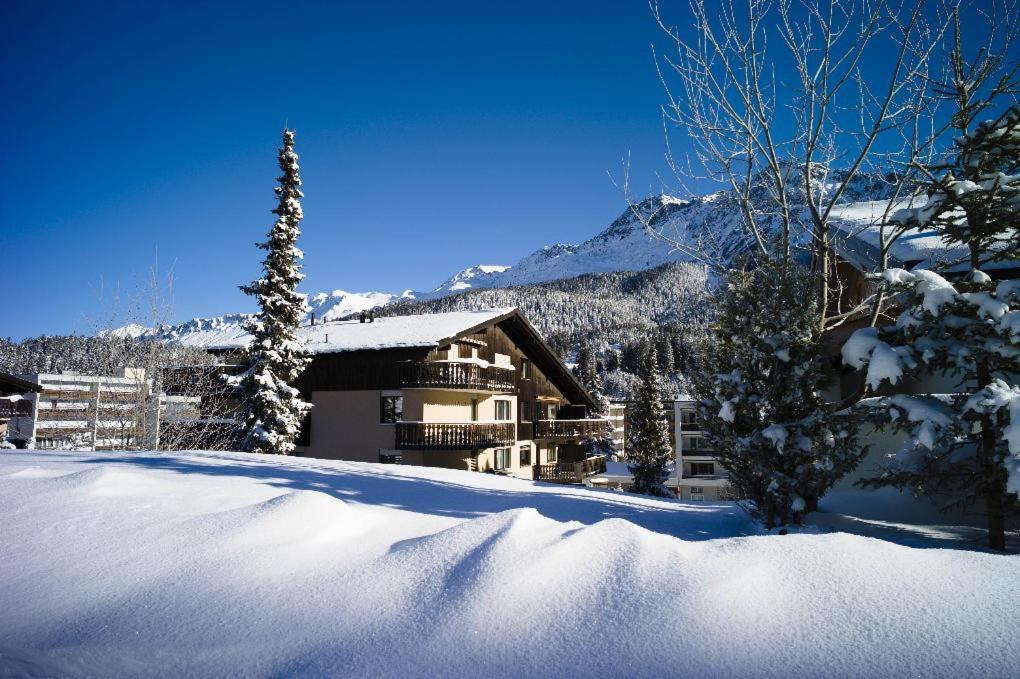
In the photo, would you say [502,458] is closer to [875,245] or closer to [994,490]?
[875,245]

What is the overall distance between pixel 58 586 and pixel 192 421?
57.8 feet

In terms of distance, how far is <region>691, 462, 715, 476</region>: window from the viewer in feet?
172

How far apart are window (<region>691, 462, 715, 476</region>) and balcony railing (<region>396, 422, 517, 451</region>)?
1265 inches

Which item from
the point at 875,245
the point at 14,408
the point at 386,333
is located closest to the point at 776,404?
the point at 875,245

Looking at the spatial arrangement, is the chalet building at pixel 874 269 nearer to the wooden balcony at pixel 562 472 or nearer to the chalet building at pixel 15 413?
the wooden balcony at pixel 562 472

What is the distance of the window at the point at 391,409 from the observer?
87.1 ft

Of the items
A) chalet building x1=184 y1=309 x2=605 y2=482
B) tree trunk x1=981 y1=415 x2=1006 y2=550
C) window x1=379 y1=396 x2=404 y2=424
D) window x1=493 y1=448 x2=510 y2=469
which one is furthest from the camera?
window x1=493 y1=448 x2=510 y2=469

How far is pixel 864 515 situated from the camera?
8906 mm

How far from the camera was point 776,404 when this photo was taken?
7.81 m

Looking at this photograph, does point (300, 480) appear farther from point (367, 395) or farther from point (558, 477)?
point (558, 477)

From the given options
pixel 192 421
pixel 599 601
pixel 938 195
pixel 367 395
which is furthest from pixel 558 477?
pixel 599 601

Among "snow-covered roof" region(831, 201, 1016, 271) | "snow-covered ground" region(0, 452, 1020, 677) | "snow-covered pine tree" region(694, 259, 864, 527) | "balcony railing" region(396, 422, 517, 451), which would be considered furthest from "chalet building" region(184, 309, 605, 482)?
"snow-covered ground" region(0, 452, 1020, 677)

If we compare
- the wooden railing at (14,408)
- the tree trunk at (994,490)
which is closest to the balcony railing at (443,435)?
the wooden railing at (14,408)

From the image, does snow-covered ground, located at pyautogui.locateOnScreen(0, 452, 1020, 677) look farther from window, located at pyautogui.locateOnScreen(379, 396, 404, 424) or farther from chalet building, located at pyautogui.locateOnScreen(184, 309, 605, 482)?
window, located at pyautogui.locateOnScreen(379, 396, 404, 424)
